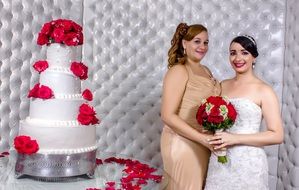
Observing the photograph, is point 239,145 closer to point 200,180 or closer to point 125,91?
point 200,180

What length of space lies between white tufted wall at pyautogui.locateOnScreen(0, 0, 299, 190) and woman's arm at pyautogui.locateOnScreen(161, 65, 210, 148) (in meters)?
1.91

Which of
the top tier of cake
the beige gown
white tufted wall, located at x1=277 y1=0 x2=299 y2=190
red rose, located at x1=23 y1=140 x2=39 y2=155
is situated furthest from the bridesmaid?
white tufted wall, located at x1=277 y1=0 x2=299 y2=190

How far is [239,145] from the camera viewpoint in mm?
3092

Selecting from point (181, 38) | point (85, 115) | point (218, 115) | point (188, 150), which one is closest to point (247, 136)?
point (218, 115)

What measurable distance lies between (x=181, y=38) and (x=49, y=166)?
5.15 feet

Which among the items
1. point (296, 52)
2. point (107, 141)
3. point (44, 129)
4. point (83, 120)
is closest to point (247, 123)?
point (83, 120)

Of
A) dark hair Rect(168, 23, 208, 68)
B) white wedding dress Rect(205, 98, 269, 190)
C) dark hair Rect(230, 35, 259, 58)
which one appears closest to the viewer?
white wedding dress Rect(205, 98, 269, 190)

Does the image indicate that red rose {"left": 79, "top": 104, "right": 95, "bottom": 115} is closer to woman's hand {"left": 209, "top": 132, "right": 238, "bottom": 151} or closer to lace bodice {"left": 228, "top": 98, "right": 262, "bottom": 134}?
woman's hand {"left": 209, "top": 132, "right": 238, "bottom": 151}

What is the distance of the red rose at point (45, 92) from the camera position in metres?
2.72

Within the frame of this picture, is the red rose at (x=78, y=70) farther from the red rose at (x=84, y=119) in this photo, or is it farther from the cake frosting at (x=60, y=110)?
the red rose at (x=84, y=119)

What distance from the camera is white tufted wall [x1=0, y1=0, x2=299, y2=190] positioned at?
5098mm

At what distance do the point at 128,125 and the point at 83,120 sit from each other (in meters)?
2.40

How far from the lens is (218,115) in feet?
9.64

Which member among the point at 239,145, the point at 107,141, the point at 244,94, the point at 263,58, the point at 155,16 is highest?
the point at 155,16
